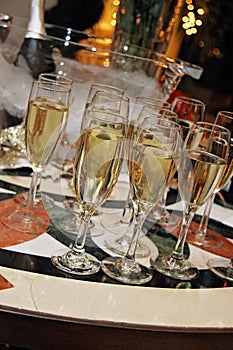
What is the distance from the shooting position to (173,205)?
1503 mm

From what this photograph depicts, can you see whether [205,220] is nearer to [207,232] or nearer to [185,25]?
[207,232]

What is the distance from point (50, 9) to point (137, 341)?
8.78 feet

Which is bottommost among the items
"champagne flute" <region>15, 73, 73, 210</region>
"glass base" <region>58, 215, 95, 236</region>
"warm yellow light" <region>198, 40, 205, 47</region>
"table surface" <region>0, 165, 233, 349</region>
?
"table surface" <region>0, 165, 233, 349</region>

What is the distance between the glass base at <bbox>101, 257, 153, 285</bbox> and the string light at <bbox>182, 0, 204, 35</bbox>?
2.92 metres

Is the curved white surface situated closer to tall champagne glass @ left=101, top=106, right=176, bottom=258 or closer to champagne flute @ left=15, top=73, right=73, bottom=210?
tall champagne glass @ left=101, top=106, right=176, bottom=258

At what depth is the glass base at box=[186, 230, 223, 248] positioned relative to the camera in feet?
4.35

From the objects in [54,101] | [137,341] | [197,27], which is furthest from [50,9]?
[137,341]

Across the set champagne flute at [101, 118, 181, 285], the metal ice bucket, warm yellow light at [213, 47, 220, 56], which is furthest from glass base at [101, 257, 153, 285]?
warm yellow light at [213, 47, 220, 56]

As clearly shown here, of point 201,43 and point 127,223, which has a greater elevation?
point 201,43

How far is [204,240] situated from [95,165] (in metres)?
0.43

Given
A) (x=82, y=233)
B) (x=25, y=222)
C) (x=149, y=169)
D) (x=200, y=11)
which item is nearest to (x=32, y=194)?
(x=25, y=222)

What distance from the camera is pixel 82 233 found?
1077mm

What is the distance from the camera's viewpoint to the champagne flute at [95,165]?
100cm

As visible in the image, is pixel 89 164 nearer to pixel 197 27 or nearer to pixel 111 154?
pixel 111 154
